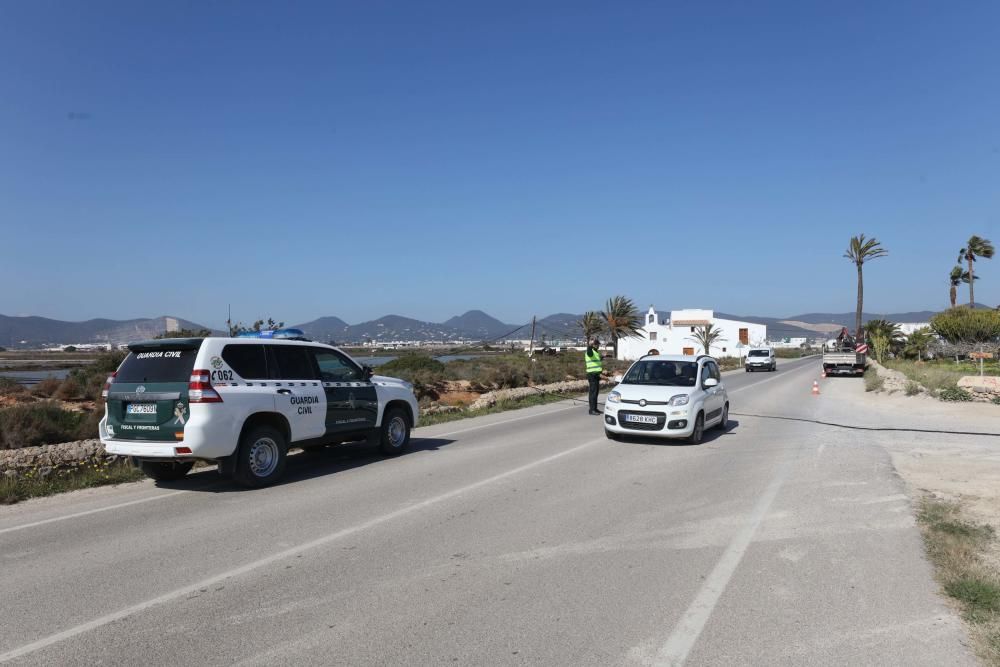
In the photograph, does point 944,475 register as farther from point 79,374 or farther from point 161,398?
point 79,374

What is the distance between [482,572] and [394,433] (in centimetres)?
670

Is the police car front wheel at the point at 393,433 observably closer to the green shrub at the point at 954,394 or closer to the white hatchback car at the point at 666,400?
the white hatchback car at the point at 666,400

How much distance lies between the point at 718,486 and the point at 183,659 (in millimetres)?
6937

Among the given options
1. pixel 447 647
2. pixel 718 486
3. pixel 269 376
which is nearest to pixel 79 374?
pixel 269 376

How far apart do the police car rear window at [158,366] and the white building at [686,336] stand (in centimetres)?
7949

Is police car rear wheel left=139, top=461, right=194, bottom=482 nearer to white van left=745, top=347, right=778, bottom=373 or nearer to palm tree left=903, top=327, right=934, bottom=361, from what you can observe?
white van left=745, top=347, right=778, bottom=373

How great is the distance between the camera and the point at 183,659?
4156mm

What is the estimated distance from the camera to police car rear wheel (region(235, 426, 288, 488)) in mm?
9141

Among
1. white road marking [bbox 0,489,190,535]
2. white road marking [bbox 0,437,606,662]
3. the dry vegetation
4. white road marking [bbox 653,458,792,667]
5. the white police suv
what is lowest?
white road marking [bbox 0,489,190,535]

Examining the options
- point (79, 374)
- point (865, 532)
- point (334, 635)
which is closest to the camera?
point (334, 635)

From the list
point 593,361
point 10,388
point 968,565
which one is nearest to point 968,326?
point 593,361

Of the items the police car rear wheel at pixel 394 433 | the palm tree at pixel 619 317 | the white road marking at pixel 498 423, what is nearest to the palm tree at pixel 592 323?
the palm tree at pixel 619 317

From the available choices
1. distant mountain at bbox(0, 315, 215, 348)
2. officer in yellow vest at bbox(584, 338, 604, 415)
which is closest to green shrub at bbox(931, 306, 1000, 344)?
officer in yellow vest at bbox(584, 338, 604, 415)

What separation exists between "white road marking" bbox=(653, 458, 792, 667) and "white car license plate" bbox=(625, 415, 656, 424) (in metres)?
4.91
